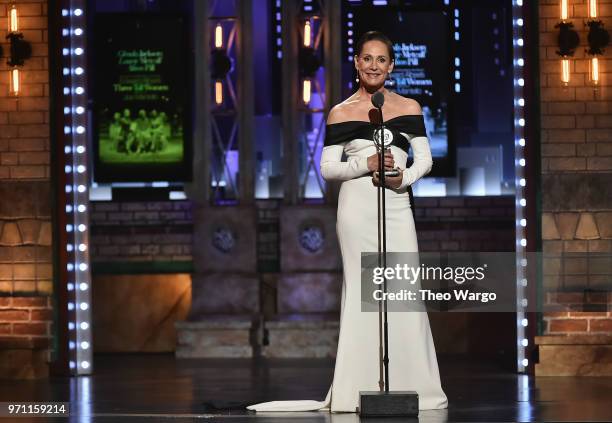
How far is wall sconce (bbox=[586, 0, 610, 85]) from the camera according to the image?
304 inches

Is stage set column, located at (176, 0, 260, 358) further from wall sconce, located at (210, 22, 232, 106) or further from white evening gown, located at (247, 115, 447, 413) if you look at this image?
white evening gown, located at (247, 115, 447, 413)

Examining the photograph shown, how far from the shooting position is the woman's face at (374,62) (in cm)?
537

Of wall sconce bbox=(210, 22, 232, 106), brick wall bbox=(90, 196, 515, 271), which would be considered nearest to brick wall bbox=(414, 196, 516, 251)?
brick wall bbox=(90, 196, 515, 271)

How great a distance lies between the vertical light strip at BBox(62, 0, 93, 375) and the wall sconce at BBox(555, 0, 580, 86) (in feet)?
10.3

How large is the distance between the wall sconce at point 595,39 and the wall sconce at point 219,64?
3266 millimetres

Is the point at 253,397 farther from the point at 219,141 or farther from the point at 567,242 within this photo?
the point at 219,141

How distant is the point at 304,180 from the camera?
10.0 metres

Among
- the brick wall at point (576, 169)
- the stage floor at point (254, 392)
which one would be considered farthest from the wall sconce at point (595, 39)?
the stage floor at point (254, 392)

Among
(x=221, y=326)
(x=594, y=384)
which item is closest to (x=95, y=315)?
(x=221, y=326)

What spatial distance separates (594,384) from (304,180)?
3727mm

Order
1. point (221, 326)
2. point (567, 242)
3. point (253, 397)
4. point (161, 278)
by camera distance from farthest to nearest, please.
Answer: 1. point (161, 278)
2. point (221, 326)
3. point (567, 242)
4. point (253, 397)

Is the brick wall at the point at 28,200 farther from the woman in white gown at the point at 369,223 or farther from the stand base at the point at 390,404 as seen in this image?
the stand base at the point at 390,404

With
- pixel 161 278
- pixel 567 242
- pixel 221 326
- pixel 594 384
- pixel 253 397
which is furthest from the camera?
pixel 161 278

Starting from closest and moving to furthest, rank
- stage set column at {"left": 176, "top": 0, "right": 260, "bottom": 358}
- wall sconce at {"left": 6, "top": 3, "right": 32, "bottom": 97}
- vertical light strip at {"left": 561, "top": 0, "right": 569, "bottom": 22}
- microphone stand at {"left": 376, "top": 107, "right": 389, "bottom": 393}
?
microphone stand at {"left": 376, "top": 107, "right": 389, "bottom": 393}
vertical light strip at {"left": 561, "top": 0, "right": 569, "bottom": 22}
wall sconce at {"left": 6, "top": 3, "right": 32, "bottom": 97}
stage set column at {"left": 176, "top": 0, "right": 260, "bottom": 358}
